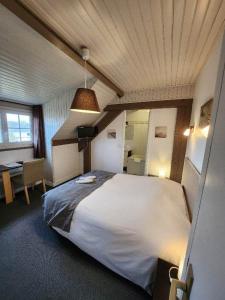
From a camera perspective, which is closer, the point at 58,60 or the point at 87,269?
the point at 87,269

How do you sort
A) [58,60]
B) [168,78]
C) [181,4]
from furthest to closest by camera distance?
[168,78], [58,60], [181,4]

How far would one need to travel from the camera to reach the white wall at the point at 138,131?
15.5 feet

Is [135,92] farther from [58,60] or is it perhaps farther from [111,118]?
[58,60]

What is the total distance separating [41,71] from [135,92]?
2.16 m

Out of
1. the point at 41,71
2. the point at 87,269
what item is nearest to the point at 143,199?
the point at 87,269

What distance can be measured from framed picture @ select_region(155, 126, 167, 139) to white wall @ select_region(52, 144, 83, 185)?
8.15ft

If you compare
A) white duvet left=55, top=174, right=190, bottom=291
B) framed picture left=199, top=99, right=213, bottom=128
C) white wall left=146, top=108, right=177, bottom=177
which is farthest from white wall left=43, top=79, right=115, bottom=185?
white duvet left=55, top=174, right=190, bottom=291

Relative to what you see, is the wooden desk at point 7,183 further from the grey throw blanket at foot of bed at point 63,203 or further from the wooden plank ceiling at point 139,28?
the wooden plank ceiling at point 139,28

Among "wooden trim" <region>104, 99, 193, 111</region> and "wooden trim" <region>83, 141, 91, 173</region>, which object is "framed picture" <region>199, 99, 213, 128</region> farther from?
"wooden trim" <region>83, 141, 91, 173</region>

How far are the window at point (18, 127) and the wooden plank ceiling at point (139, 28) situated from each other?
2425 millimetres

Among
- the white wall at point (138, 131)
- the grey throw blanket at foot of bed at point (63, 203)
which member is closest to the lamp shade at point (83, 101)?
the grey throw blanket at foot of bed at point (63, 203)

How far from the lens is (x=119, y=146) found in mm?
3818

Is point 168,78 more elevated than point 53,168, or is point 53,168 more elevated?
point 168,78

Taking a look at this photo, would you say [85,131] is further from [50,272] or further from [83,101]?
[50,272]
